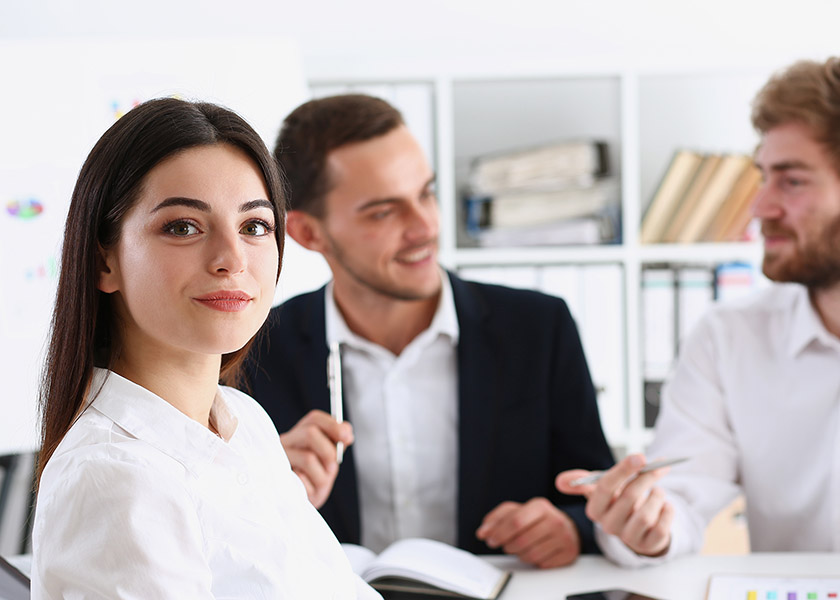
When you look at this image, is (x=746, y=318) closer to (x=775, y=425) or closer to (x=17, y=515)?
(x=775, y=425)

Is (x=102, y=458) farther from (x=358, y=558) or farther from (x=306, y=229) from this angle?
(x=306, y=229)

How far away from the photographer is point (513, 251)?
2.54m

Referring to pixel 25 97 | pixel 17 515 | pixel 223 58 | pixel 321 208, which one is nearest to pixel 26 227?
pixel 25 97

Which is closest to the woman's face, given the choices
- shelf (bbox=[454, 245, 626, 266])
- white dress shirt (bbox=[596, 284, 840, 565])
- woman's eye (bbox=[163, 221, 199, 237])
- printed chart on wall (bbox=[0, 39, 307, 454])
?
woman's eye (bbox=[163, 221, 199, 237])

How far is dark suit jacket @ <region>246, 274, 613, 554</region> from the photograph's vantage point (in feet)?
4.59

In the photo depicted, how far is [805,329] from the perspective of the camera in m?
1.49

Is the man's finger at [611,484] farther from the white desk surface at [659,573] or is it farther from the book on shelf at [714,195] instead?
the book on shelf at [714,195]

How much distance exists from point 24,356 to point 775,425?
1653mm

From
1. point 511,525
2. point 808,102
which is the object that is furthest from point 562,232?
point 511,525

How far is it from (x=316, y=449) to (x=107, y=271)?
0.48 m

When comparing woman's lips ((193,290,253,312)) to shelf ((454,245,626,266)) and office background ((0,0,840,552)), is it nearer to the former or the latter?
office background ((0,0,840,552))

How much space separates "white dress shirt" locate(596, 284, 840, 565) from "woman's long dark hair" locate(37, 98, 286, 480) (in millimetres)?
1031

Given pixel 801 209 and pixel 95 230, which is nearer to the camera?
pixel 95 230

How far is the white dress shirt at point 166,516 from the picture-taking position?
0.57 metres
